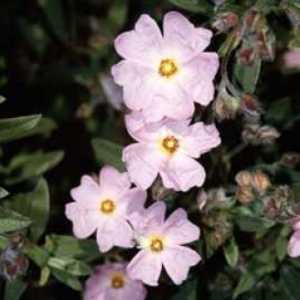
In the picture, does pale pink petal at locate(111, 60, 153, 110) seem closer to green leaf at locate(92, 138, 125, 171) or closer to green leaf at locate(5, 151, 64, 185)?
green leaf at locate(92, 138, 125, 171)

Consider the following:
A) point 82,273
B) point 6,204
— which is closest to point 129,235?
point 82,273

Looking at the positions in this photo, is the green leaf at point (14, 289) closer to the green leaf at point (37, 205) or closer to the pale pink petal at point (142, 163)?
the green leaf at point (37, 205)

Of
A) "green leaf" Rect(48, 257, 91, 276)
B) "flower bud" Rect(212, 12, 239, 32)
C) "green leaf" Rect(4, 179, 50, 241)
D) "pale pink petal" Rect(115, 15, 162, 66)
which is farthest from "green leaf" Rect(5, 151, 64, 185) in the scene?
"flower bud" Rect(212, 12, 239, 32)

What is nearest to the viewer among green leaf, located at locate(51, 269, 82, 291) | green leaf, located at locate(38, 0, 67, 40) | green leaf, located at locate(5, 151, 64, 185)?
green leaf, located at locate(51, 269, 82, 291)

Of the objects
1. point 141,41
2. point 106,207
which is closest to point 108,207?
point 106,207

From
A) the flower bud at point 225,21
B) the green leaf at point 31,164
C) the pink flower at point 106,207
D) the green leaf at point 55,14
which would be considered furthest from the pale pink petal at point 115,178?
the green leaf at point 55,14

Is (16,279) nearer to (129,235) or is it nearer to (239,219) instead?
(129,235)
